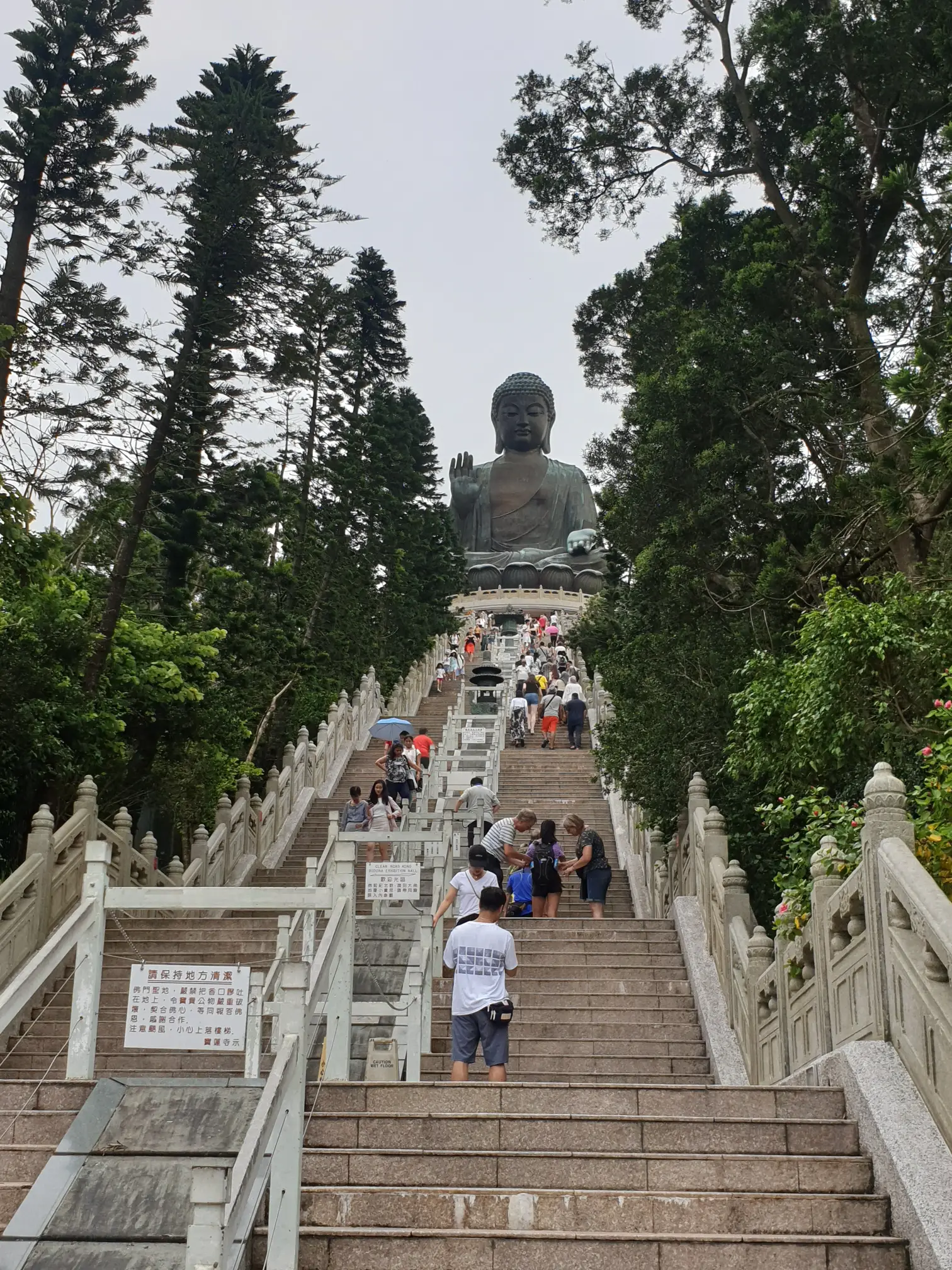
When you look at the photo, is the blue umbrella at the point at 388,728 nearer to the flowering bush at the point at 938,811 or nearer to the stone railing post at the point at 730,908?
the stone railing post at the point at 730,908

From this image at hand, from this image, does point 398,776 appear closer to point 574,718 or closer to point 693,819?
point 693,819

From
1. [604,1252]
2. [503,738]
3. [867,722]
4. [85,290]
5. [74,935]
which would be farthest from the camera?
[503,738]

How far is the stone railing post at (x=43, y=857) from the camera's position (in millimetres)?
10906

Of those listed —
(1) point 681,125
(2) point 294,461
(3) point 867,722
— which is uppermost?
(2) point 294,461

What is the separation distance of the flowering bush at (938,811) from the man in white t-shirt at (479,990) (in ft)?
6.93

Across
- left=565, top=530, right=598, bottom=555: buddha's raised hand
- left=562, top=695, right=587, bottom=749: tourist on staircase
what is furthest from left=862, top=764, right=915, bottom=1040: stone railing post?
left=565, top=530, right=598, bottom=555: buddha's raised hand

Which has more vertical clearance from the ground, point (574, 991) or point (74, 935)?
point (574, 991)

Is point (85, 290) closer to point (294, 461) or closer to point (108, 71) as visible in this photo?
point (108, 71)

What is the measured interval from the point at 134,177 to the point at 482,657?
24205 millimetres

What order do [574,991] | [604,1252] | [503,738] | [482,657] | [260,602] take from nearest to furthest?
[604,1252] → [574,991] → [260,602] → [503,738] → [482,657]

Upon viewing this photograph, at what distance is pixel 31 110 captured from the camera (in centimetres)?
1416

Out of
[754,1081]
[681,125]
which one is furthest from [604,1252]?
[681,125]

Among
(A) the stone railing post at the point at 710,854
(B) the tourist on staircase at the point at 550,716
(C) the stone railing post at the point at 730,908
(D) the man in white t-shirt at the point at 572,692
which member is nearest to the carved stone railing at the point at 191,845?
(B) the tourist on staircase at the point at 550,716

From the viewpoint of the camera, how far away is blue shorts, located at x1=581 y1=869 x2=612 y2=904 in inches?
519
